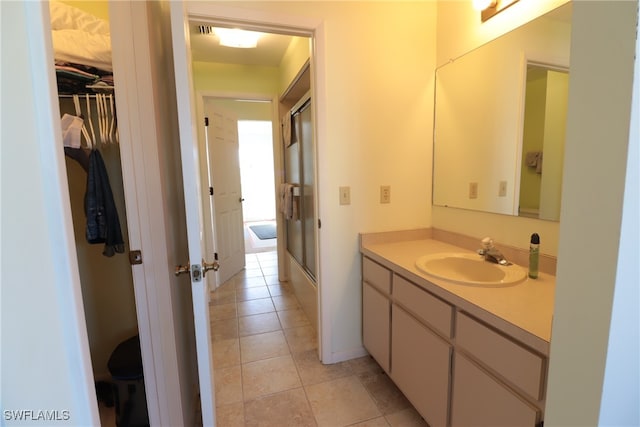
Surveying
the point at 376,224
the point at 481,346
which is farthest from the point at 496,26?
the point at 481,346

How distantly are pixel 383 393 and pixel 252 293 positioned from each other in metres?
1.88

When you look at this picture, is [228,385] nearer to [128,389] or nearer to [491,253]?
[128,389]

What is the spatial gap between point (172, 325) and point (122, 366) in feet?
1.32

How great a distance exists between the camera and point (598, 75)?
0.45 meters

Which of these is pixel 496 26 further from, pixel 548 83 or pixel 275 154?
pixel 275 154

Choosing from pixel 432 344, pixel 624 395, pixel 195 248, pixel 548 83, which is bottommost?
pixel 432 344

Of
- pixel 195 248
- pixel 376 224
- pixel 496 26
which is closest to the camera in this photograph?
pixel 195 248

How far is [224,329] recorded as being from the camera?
8.03 ft

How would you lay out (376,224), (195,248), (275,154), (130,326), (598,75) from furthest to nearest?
(275,154) < (376,224) < (130,326) < (195,248) < (598,75)

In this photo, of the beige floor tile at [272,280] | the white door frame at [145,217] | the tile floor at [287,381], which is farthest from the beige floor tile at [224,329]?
the white door frame at [145,217]

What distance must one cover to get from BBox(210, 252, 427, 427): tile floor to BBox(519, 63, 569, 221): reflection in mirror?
1.25 m

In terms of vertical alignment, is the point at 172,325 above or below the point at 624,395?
below

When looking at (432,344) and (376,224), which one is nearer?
(432,344)

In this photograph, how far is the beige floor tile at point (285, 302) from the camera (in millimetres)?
2832
